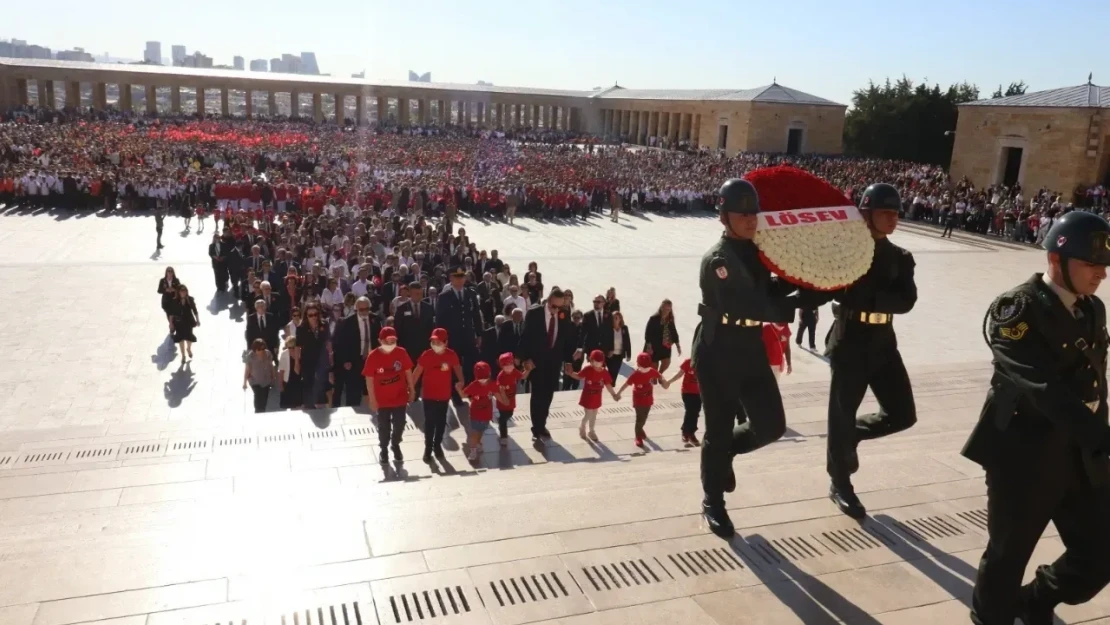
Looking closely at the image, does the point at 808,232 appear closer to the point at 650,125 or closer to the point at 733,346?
the point at 733,346

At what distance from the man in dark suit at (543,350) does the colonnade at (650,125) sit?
47.7m

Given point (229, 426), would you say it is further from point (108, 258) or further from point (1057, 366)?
point (108, 258)

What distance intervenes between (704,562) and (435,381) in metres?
3.50

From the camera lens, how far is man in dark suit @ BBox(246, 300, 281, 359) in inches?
386

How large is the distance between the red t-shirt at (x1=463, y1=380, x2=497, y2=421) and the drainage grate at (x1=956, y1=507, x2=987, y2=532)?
3.79 m

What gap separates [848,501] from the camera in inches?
168

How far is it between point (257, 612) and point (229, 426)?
4590 mm

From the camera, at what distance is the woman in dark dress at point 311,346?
28.9 feet

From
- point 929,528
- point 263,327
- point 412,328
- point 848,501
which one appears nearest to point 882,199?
point 848,501

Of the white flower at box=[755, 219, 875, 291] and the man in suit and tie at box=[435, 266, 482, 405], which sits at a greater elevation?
the white flower at box=[755, 219, 875, 291]

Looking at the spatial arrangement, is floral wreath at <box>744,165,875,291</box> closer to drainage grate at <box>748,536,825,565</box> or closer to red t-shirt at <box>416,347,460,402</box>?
drainage grate at <box>748,536,825,565</box>

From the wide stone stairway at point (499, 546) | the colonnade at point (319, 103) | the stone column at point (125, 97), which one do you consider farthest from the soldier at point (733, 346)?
the stone column at point (125, 97)

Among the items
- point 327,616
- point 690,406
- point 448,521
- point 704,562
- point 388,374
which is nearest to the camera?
point 327,616

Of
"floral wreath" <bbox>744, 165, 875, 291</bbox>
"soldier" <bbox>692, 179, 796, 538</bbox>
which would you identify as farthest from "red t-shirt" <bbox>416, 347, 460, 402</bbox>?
"floral wreath" <bbox>744, 165, 875, 291</bbox>
